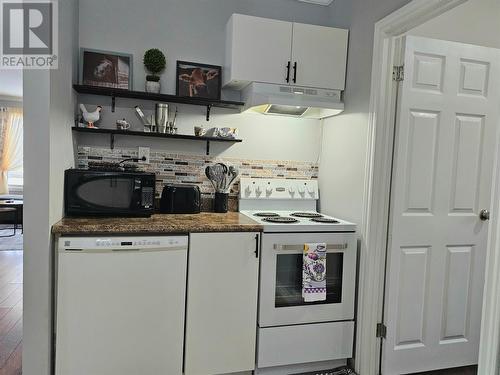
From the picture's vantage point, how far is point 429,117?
2.15 m

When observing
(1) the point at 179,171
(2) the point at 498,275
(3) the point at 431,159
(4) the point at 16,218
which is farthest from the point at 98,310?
Answer: (4) the point at 16,218

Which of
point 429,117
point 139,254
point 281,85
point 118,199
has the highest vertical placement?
point 281,85

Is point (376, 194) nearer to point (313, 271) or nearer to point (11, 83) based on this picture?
point (313, 271)

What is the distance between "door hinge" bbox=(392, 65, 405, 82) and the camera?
208 cm

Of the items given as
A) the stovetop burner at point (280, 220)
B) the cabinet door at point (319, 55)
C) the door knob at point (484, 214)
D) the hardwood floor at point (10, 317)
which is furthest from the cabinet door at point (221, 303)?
the door knob at point (484, 214)

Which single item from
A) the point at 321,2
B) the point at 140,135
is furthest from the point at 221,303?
the point at 321,2

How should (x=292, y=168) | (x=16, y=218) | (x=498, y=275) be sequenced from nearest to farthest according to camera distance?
(x=498, y=275), (x=292, y=168), (x=16, y=218)

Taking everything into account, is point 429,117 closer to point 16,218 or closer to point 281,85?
point 281,85

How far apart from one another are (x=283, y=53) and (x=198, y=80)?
633 millimetres

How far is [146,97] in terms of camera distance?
2.41 m

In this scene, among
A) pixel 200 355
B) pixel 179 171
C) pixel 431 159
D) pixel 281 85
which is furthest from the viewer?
pixel 179 171

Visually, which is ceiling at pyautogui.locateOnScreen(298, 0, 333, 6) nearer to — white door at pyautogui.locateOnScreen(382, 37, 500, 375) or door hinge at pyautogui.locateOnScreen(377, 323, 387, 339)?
white door at pyautogui.locateOnScreen(382, 37, 500, 375)

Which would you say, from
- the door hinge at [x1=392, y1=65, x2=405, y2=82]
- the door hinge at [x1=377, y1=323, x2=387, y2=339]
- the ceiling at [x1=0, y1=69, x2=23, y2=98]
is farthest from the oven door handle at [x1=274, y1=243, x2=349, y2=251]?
the ceiling at [x1=0, y1=69, x2=23, y2=98]

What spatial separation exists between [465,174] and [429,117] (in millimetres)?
438
